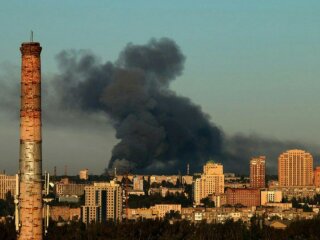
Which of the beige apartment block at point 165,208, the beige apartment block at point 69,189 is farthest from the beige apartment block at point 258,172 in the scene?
the beige apartment block at point 165,208

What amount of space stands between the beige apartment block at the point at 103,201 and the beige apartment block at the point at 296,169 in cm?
4840

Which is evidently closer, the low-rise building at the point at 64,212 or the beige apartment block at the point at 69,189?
the low-rise building at the point at 64,212

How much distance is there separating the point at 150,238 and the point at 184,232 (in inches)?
147

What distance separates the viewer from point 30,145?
23.9 m

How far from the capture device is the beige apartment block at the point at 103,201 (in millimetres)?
87456

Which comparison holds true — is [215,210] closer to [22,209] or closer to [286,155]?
[286,155]

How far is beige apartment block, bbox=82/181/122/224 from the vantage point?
3443 inches

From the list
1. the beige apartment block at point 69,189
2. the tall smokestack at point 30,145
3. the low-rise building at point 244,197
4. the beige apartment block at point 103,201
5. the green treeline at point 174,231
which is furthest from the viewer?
the beige apartment block at point 69,189

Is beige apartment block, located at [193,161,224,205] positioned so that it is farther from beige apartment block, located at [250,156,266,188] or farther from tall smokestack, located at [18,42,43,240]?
tall smokestack, located at [18,42,43,240]

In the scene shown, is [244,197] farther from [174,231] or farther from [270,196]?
[174,231]

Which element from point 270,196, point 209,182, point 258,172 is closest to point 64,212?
point 270,196

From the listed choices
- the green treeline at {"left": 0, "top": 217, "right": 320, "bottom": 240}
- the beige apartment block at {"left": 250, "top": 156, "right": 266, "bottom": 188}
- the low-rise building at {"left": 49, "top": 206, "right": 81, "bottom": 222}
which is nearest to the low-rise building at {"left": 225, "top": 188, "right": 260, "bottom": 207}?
the beige apartment block at {"left": 250, "top": 156, "right": 266, "bottom": 188}

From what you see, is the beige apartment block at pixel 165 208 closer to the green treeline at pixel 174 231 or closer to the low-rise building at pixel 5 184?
the low-rise building at pixel 5 184

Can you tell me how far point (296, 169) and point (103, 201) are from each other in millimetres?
53793
